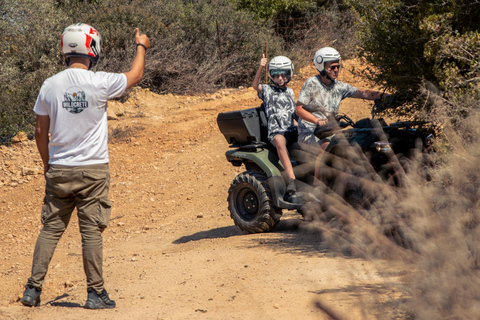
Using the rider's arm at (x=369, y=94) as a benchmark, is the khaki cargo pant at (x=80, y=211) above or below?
below

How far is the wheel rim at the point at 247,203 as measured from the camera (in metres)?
6.71

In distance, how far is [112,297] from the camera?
4457 millimetres

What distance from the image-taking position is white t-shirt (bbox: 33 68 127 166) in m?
4.09

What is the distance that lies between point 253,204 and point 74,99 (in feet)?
10.3

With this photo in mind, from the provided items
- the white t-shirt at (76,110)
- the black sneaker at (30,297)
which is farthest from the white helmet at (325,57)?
the black sneaker at (30,297)

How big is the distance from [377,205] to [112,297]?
91.3 inches

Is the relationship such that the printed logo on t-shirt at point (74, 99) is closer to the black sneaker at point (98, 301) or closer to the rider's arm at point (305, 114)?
the black sneaker at point (98, 301)

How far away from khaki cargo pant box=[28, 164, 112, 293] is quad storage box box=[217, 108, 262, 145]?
2611mm

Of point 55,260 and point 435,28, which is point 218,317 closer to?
point 435,28

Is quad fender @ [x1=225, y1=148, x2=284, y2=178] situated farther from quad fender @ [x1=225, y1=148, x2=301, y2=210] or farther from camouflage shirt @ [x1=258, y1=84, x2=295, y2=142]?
camouflage shirt @ [x1=258, y1=84, x2=295, y2=142]

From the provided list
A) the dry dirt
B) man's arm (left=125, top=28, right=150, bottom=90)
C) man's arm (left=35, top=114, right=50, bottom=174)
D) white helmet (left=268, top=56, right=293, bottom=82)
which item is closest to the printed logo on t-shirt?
man's arm (left=35, top=114, right=50, bottom=174)

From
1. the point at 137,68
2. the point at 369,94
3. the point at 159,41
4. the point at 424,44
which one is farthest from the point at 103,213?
the point at 159,41

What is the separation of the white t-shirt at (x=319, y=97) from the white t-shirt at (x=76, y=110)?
245 centimetres

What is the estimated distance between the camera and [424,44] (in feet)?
16.7
